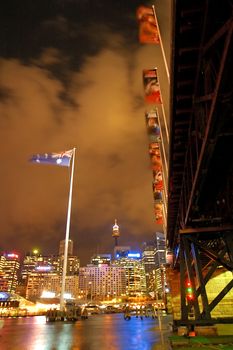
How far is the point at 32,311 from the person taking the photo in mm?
157125

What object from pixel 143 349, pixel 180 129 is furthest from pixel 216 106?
pixel 143 349

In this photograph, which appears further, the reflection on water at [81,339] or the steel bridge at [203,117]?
the reflection on water at [81,339]

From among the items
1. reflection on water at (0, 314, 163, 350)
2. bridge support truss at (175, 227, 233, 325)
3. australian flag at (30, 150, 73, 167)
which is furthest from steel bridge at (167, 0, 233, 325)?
australian flag at (30, 150, 73, 167)

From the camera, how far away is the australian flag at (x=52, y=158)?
52750mm

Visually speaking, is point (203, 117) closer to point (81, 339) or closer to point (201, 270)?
point (201, 270)

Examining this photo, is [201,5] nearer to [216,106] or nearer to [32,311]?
[216,106]

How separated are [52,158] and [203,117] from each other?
47.2 meters

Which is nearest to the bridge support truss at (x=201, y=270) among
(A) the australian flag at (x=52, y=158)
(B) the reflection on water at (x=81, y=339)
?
(B) the reflection on water at (x=81, y=339)

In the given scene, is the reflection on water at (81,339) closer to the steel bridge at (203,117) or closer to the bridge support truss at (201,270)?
the bridge support truss at (201,270)

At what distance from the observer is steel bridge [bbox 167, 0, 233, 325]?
349 inches

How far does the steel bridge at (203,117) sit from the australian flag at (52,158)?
116ft

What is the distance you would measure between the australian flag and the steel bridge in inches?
1390

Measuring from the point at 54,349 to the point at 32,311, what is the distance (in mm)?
148958

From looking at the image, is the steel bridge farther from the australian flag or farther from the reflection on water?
the australian flag
